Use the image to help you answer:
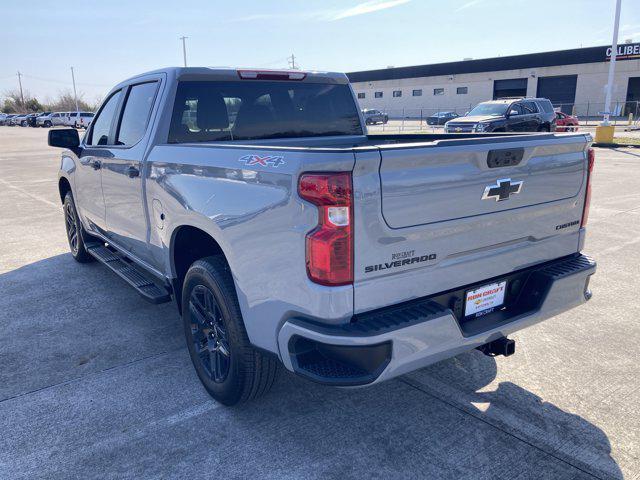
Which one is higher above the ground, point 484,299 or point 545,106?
point 545,106

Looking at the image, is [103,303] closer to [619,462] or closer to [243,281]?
[243,281]

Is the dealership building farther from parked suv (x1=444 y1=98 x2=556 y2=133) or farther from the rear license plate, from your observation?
the rear license plate

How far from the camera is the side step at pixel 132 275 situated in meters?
3.96

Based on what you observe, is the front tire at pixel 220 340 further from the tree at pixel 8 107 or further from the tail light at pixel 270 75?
the tree at pixel 8 107

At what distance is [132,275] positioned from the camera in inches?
179

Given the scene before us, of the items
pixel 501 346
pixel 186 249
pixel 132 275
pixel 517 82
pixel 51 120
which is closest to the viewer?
pixel 501 346

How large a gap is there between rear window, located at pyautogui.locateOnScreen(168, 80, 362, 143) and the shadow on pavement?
1.72m

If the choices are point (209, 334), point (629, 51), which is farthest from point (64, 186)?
point (629, 51)

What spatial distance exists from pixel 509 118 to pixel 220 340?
18.7 metres

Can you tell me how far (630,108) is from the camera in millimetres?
43469

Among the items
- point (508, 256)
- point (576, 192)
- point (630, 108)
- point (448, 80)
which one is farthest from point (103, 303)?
point (448, 80)

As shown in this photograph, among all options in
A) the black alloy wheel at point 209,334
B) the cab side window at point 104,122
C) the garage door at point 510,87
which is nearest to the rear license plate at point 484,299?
the black alloy wheel at point 209,334

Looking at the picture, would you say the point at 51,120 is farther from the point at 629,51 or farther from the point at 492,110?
the point at 629,51

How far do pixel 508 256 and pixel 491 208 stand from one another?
1.18ft
